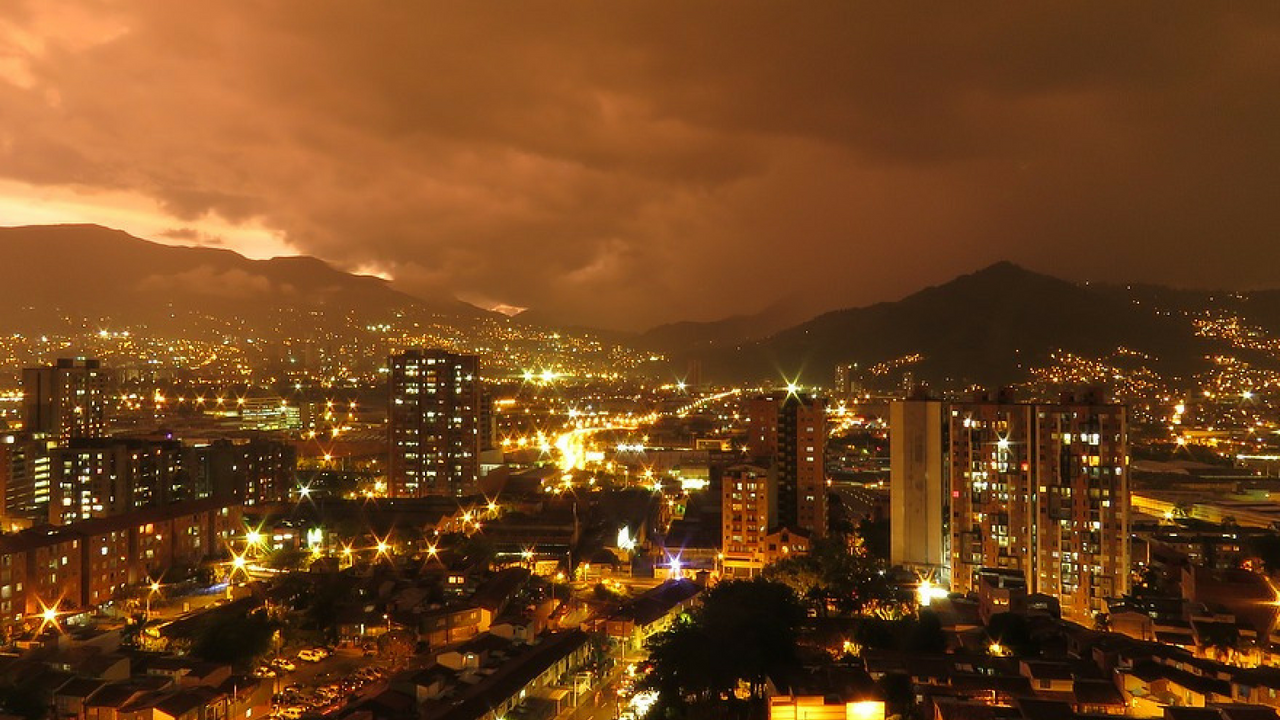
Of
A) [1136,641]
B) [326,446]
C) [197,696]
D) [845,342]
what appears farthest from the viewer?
[845,342]

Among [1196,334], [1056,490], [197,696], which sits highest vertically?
[1196,334]

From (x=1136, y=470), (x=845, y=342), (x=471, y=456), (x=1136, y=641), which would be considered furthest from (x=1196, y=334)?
(x=1136, y=641)

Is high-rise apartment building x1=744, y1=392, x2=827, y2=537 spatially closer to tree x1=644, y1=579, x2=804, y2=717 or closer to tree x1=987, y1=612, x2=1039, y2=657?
tree x1=987, y1=612, x2=1039, y2=657

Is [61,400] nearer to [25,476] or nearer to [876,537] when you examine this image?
[25,476]

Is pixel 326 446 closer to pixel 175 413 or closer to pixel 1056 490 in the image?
pixel 175 413

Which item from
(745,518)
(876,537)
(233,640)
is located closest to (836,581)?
(745,518)

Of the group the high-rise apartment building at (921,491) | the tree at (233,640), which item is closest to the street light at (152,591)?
the tree at (233,640)

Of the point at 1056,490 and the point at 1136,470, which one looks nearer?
the point at 1056,490
